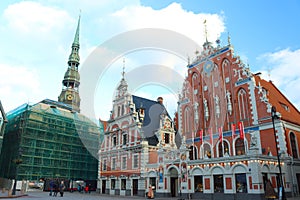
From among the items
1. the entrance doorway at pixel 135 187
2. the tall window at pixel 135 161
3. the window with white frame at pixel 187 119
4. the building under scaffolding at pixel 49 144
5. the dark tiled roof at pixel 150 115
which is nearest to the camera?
the entrance doorway at pixel 135 187

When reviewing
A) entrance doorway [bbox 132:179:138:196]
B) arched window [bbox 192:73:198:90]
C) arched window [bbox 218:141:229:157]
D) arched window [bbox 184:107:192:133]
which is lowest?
entrance doorway [bbox 132:179:138:196]

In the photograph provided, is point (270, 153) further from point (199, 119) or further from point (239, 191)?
point (199, 119)

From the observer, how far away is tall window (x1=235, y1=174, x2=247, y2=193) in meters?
20.0

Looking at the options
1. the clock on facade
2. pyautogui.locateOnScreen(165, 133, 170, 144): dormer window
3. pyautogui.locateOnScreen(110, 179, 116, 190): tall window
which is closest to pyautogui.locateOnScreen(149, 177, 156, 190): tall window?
pyautogui.locateOnScreen(165, 133, 170, 144): dormer window

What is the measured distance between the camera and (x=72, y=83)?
213 feet

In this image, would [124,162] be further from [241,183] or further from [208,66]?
[241,183]

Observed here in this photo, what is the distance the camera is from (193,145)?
2872 centimetres

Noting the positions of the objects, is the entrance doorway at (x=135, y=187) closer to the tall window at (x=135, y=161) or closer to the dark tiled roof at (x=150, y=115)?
the tall window at (x=135, y=161)

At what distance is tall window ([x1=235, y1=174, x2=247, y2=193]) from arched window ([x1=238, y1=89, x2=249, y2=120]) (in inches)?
256

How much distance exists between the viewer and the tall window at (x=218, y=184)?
2148 cm

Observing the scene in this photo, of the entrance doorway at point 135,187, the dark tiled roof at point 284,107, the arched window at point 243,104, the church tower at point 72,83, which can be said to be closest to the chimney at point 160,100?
the entrance doorway at point 135,187

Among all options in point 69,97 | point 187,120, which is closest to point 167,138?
point 187,120

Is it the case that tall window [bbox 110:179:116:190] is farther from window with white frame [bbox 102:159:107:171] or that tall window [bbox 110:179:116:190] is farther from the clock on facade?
the clock on facade

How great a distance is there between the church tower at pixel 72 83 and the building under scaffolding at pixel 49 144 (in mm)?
14567
